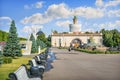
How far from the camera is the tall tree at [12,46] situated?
1109 inches

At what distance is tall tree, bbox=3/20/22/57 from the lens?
92.4ft

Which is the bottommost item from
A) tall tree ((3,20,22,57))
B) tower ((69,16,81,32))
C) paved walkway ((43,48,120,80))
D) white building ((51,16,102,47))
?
paved walkway ((43,48,120,80))

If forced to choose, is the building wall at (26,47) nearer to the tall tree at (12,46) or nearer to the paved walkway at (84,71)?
the tall tree at (12,46)

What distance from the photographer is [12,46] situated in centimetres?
2827

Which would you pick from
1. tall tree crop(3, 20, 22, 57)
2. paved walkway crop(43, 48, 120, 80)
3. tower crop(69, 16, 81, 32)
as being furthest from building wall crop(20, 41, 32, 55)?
tower crop(69, 16, 81, 32)

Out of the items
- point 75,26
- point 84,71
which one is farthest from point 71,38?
point 84,71

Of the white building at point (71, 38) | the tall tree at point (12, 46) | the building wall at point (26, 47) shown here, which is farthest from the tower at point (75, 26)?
the tall tree at point (12, 46)

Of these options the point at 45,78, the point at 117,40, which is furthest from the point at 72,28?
the point at 45,78

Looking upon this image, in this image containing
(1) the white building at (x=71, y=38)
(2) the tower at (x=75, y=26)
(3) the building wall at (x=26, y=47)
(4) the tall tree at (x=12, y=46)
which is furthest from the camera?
(2) the tower at (x=75, y=26)

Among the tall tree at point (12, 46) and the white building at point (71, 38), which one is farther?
the white building at point (71, 38)

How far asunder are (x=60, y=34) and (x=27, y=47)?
104300 mm

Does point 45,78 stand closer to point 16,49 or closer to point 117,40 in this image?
point 16,49

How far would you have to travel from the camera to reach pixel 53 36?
14475 cm

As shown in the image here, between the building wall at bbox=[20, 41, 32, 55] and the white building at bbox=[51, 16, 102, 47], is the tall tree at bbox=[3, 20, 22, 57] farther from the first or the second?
the white building at bbox=[51, 16, 102, 47]
